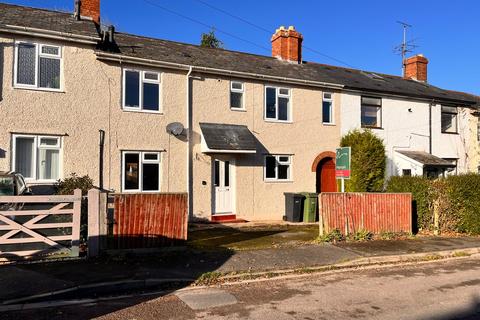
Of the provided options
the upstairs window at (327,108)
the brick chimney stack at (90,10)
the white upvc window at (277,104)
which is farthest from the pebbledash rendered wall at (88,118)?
the upstairs window at (327,108)

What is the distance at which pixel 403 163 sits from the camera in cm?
1938

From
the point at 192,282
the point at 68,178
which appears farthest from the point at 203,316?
the point at 68,178

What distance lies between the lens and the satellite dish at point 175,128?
1434cm

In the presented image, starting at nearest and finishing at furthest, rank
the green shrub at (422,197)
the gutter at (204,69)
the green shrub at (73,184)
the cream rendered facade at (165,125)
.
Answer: the green shrub at (73,184) → the cream rendered facade at (165,125) → the green shrub at (422,197) → the gutter at (204,69)

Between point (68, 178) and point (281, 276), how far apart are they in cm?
768

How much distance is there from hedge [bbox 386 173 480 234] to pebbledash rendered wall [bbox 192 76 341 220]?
498cm

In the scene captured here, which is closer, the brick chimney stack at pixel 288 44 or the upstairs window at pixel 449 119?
the brick chimney stack at pixel 288 44

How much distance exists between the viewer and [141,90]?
1420 cm

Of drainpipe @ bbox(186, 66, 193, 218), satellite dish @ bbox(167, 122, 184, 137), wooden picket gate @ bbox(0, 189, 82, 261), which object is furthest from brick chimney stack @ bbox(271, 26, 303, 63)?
wooden picket gate @ bbox(0, 189, 82, 261)

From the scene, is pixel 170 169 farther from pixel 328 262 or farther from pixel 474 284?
pixel 474 284

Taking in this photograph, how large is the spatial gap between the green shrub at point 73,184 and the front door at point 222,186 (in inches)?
176

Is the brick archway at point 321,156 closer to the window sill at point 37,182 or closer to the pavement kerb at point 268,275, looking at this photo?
the pavement kerb at point 268,275

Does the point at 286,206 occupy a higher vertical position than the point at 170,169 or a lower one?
lower

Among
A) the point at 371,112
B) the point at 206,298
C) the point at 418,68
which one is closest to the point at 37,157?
the point at 206,298
